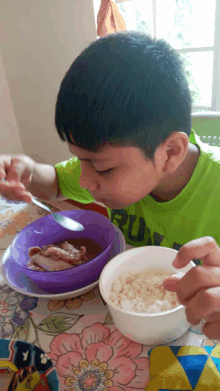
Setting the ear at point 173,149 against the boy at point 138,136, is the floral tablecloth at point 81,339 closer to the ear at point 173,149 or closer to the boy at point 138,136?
the boy at point 138,136

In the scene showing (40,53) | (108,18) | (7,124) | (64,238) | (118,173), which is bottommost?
(7,124)

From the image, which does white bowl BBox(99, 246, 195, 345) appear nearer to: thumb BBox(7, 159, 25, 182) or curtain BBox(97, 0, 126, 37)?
thumb BBox(7, 159, 25, 182)

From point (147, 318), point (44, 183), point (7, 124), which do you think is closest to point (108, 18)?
point (44, 183)

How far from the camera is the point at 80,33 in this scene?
5.35 feet

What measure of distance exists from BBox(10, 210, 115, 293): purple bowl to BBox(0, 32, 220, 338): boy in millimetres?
89

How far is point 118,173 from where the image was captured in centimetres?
57

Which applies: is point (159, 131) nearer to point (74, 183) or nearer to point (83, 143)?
point (83, 143)

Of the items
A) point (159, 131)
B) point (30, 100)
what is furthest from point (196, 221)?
point (30, 100)

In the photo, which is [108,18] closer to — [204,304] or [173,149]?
[173,149]

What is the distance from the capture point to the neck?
2.39 ft

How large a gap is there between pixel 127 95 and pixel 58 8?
152 centimetres

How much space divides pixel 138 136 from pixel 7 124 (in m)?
2.02

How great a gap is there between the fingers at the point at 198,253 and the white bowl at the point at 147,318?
0.36ft

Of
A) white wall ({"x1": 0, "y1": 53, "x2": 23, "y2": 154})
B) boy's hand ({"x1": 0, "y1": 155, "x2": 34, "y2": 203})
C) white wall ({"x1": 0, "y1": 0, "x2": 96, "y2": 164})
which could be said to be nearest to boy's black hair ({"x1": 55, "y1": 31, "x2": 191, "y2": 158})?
boy's hand ({"x1": 0, "y1": 155, "x2": 34, "y2": 203})
